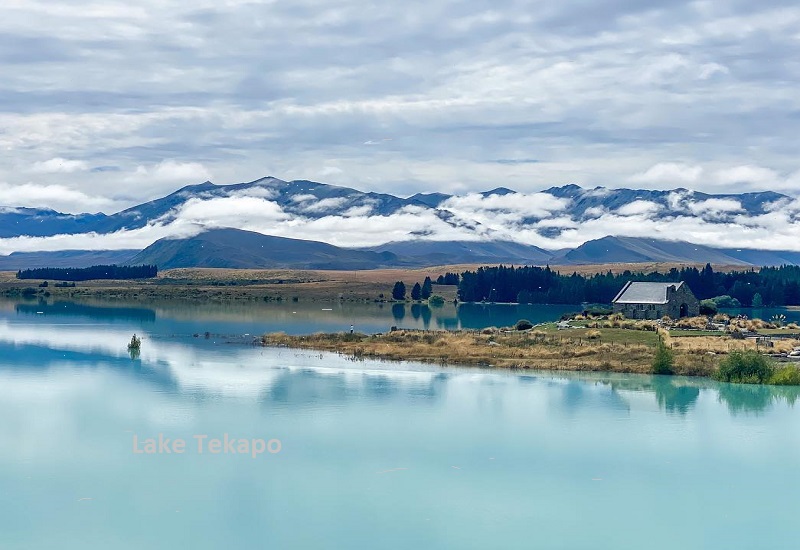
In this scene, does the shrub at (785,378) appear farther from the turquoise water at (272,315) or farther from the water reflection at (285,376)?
the turquoise water at (272,315)

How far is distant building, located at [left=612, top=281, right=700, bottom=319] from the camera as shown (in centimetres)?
8025

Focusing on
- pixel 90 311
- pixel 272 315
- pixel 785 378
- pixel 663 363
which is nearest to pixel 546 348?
pixel 663 363

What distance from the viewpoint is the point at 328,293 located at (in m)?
151

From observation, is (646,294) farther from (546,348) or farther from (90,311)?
(90,311)

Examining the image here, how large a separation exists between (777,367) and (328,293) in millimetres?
105710

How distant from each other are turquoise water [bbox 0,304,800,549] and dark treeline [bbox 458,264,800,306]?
245 feet

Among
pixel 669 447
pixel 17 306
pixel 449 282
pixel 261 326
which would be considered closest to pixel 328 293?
pixel 449 282

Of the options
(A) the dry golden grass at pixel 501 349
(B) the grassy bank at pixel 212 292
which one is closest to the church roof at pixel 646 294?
(A) the dry golden grass at pixel 501 349

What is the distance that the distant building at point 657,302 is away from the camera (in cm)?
8025

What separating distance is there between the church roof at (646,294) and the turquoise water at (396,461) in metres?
32.0

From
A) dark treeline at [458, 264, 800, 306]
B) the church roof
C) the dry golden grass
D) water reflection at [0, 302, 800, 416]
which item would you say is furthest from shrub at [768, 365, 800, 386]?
dark treeline at [458, 264, 800, 306]

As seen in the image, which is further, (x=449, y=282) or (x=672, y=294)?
(x=449, y=282)

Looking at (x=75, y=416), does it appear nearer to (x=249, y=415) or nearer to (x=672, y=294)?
(x=249, y=415)

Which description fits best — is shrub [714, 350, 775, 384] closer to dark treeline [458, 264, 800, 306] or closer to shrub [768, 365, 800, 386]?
shrub [768, 365, 800, 386]
